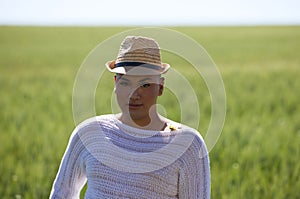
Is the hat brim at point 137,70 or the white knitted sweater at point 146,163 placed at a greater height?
the hat brim at point 137,70

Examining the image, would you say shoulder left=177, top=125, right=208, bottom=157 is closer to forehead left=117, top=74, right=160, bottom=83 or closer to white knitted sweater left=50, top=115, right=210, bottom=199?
white knitted sweater left=50, top=115, right=210, bottom=199

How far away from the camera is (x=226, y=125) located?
15.7 feet

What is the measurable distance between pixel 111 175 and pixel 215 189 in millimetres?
1540

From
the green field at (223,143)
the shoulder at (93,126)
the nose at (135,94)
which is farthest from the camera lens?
the green field at (223,143)

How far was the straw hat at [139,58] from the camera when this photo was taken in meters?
1.55

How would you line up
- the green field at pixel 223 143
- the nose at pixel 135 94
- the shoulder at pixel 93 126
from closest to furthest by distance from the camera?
the nose at pixel 135 94 → the shoulder at pixel 93 126 → the green field at pixel 223 143

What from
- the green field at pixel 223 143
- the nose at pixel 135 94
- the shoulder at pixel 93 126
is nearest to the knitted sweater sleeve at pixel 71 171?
the shoulder at pixel 93 126

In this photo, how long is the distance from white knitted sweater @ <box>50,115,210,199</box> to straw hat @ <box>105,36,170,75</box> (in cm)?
18

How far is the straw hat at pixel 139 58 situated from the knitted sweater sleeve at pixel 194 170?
246mm

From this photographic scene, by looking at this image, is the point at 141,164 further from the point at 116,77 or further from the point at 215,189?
the point at 215,189

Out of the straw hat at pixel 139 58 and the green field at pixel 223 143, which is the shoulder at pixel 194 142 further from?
the green field at pixel 223 143

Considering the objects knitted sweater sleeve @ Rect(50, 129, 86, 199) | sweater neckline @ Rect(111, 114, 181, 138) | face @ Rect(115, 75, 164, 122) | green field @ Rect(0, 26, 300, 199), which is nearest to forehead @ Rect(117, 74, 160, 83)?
face @ Rect(115, 75, 164, 122)

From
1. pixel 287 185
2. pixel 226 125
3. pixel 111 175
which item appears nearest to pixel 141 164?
pixel 111 175

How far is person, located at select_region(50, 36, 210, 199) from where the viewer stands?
1.57 meters
